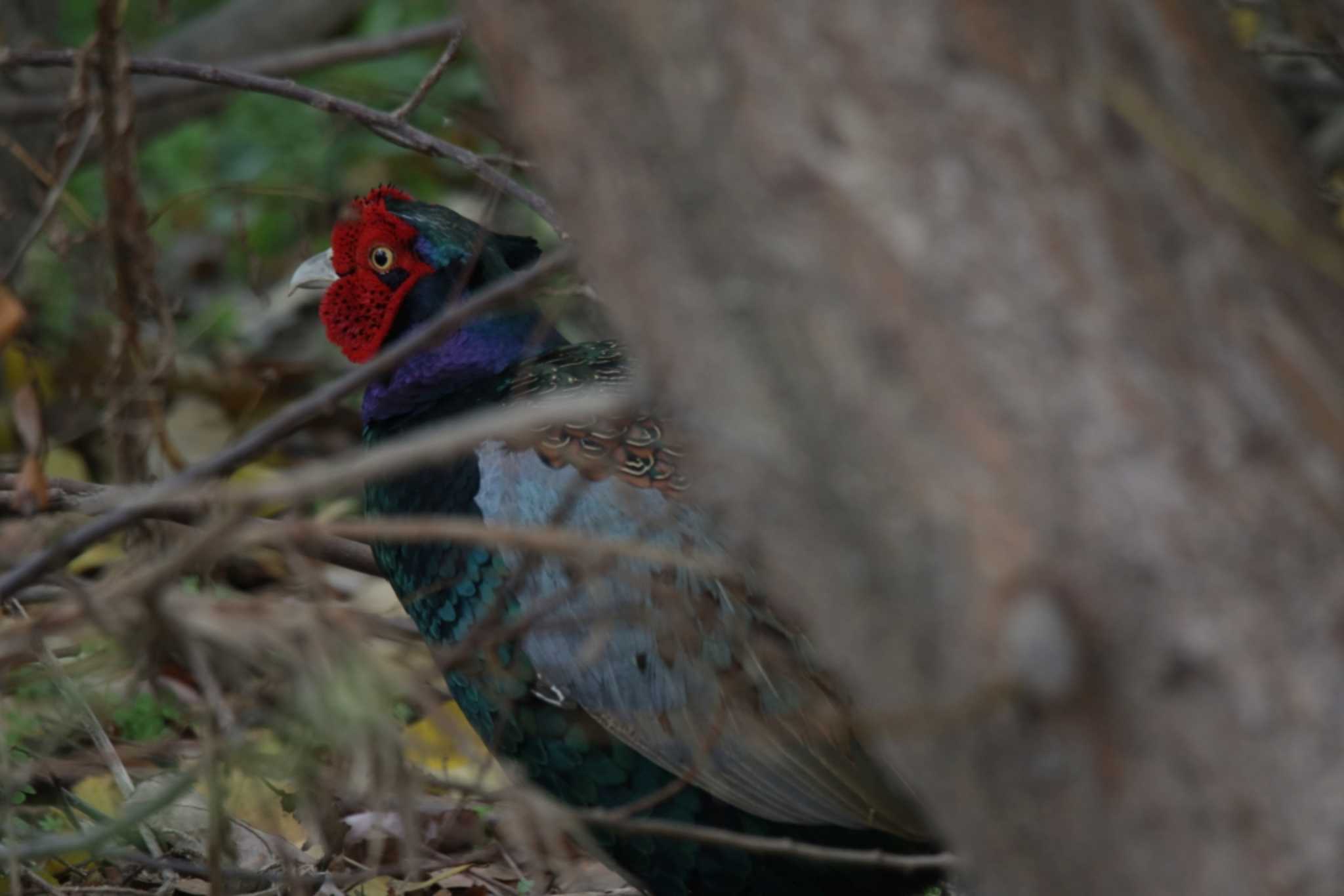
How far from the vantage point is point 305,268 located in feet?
11.2

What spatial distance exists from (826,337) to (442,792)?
233 cm

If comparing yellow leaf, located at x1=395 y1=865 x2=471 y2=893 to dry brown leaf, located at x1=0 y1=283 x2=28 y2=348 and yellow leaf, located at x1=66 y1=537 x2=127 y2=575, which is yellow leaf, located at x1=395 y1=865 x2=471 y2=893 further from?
dry brown leaf, located at x1=0 y1=283 x2=28 y2=348

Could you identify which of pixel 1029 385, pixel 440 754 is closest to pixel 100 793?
pixel 440 754

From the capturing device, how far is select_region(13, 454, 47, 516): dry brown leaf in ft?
5.98

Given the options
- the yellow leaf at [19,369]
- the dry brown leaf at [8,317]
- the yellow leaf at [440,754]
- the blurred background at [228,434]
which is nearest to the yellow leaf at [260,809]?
the blurred background at [228,434]

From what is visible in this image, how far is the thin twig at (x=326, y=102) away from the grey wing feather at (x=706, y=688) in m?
0.55

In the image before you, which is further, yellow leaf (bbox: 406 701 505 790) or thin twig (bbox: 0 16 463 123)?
thin twig (bbox: 0 16 463 123)

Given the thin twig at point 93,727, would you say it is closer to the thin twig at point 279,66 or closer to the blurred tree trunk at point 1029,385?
the blurred tree trunk at point 1029,385

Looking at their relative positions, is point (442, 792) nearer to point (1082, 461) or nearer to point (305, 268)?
point (305, 268)

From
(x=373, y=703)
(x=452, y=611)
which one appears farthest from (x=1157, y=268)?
(x=452, y=611)

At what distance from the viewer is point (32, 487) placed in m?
1.83

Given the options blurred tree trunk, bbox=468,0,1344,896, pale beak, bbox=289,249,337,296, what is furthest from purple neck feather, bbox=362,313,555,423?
blurred tree trunk, bbox=468,0,1344,896

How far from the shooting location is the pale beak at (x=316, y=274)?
336 cm

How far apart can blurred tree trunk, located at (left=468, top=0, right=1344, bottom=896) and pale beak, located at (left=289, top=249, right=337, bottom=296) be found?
222cm
